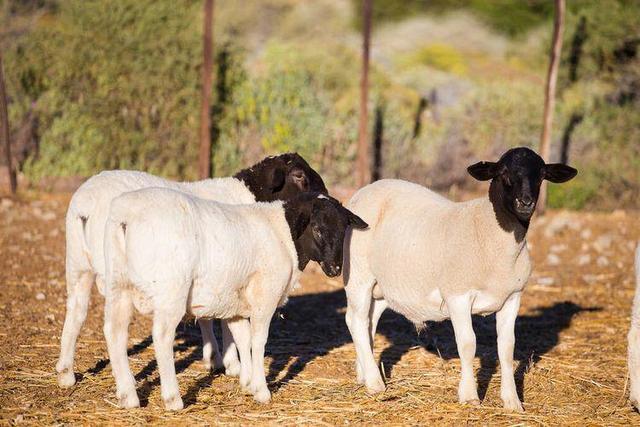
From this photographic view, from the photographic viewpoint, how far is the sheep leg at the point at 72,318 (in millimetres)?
8031

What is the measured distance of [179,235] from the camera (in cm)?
699

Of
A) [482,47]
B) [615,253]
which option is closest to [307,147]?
[615,253]

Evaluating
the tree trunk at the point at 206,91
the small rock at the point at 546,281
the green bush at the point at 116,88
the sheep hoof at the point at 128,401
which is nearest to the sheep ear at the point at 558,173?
the sheep hoof at the point at 128,401

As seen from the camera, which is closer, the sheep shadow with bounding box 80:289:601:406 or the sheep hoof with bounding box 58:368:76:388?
the sheep hoof with bounding box 58:368:76:388

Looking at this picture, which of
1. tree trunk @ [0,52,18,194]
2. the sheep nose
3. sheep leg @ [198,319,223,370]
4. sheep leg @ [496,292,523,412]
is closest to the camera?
the sheep nose

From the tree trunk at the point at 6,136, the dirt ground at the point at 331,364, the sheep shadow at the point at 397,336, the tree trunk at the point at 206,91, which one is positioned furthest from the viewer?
the tree trunk at the point at 206,91

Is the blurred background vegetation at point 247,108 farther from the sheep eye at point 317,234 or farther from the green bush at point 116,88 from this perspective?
the sheep eye at point 317,234

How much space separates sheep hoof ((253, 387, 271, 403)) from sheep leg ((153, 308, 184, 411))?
0.73m

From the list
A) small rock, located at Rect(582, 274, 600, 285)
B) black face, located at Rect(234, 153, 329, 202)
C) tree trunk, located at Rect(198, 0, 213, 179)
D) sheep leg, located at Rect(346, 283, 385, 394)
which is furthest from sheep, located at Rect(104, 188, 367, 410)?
tree trunk, located at Rect(198, 0, 213, 179)

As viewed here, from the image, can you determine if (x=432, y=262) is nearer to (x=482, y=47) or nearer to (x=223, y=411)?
(x=223, y=411)

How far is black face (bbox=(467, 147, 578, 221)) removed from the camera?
7242 millimetres

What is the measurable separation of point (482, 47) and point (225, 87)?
4701cm

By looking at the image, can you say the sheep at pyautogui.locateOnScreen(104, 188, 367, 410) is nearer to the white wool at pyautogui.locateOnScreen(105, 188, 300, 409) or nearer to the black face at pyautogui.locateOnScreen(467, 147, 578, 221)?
the white wool at pyautogui.locateOnScreen(105, 188, 300, 409)

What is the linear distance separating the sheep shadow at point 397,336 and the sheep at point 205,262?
957 mm
